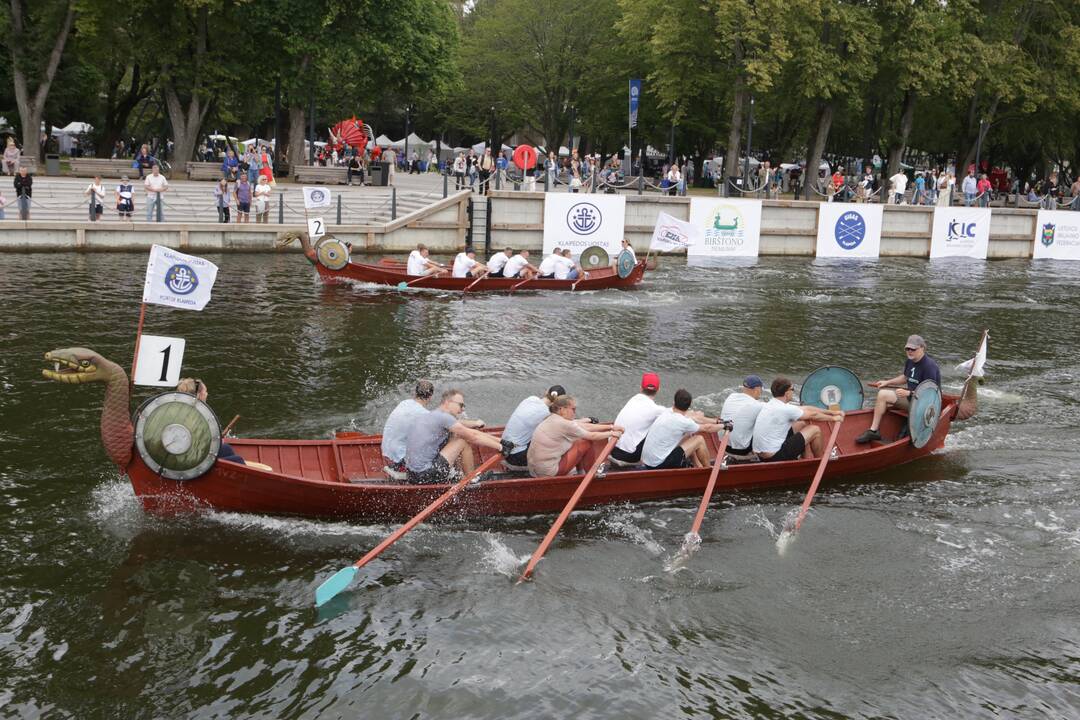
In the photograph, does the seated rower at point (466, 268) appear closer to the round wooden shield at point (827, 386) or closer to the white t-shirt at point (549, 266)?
the white t-shirt at point (549, 266)

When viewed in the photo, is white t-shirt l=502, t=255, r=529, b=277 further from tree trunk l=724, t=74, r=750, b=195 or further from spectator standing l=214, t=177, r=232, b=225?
tree trunk l=724, t=74, r=750, b=195

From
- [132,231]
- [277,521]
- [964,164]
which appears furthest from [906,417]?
[964,164]

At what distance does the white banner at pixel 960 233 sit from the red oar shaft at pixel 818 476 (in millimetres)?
29968

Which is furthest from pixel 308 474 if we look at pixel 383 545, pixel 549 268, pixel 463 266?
pixel 549 268

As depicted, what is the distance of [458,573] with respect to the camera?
38.2 feet

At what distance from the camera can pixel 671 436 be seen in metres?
13.4

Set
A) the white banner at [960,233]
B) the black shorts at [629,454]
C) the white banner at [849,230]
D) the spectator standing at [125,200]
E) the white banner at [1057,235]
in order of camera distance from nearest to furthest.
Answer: the black shorts at [629,454]
the spectator standing at [125,200]
the white banner at [849,230]
the white banner at [960,233]
the white banner at [1057,235]

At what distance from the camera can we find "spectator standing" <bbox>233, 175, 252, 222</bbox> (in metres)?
34.3

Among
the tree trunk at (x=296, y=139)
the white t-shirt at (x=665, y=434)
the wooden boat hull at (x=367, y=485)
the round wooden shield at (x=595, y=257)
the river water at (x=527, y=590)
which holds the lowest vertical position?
the river water at (x=527, y=590)

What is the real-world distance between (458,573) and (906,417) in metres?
8.14

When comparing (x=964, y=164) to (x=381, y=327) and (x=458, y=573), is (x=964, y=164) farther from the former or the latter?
(x=458, y=573)

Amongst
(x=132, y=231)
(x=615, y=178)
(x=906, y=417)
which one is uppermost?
(x=615, y=178)

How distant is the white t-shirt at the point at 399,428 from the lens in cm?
1263

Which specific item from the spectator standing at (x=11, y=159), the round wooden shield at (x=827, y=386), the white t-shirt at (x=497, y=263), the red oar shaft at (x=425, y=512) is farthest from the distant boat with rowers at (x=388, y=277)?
the red oar shaft at (x=425, y=512)
